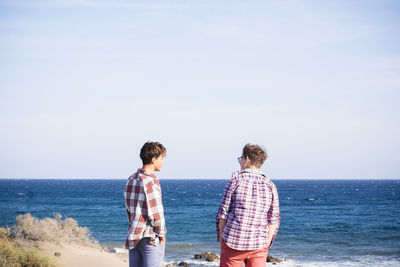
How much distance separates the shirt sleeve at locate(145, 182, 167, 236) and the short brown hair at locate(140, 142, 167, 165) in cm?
26

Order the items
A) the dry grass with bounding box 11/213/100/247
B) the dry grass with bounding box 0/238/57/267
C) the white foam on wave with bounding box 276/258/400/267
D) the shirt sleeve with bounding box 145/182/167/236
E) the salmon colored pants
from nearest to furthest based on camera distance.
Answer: the shirt sleeve with bounding box 145/182/167/236 → the salmon colored pants → the dry grass with bounding box 0/238/57/267 → the dry grass with bounding box 11/213/100/247 → the white foam on wave with bounding box 276/258/400/267

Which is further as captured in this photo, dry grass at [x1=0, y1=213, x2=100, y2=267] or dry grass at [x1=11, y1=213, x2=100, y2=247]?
dry grass at [x1=11, y1=213, x2=100, y2=247]

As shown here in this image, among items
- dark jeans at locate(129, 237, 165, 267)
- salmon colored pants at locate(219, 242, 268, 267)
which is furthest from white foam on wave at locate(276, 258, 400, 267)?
dark jeans at locate(129, 237, 165, 267)

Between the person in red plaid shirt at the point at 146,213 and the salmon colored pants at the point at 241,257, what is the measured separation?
59 centimetres

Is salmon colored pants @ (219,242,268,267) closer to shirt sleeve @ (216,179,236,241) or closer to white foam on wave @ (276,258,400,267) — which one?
shirt sleeve @ (216,179,236,241)

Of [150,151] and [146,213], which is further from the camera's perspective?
[150,151]

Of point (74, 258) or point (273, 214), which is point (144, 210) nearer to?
point (273, 214)

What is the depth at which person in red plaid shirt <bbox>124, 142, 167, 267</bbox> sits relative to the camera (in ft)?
12.5

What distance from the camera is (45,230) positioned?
1063cm

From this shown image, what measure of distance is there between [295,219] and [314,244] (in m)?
13.6

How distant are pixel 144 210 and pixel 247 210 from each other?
931 millimetres

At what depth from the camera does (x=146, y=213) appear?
12.6ft

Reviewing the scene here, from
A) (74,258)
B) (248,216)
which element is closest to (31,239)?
(74,258)

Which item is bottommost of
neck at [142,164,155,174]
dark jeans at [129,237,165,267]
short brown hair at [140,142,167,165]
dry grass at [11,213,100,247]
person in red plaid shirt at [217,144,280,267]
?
dry grass at [11,213,100,247]
